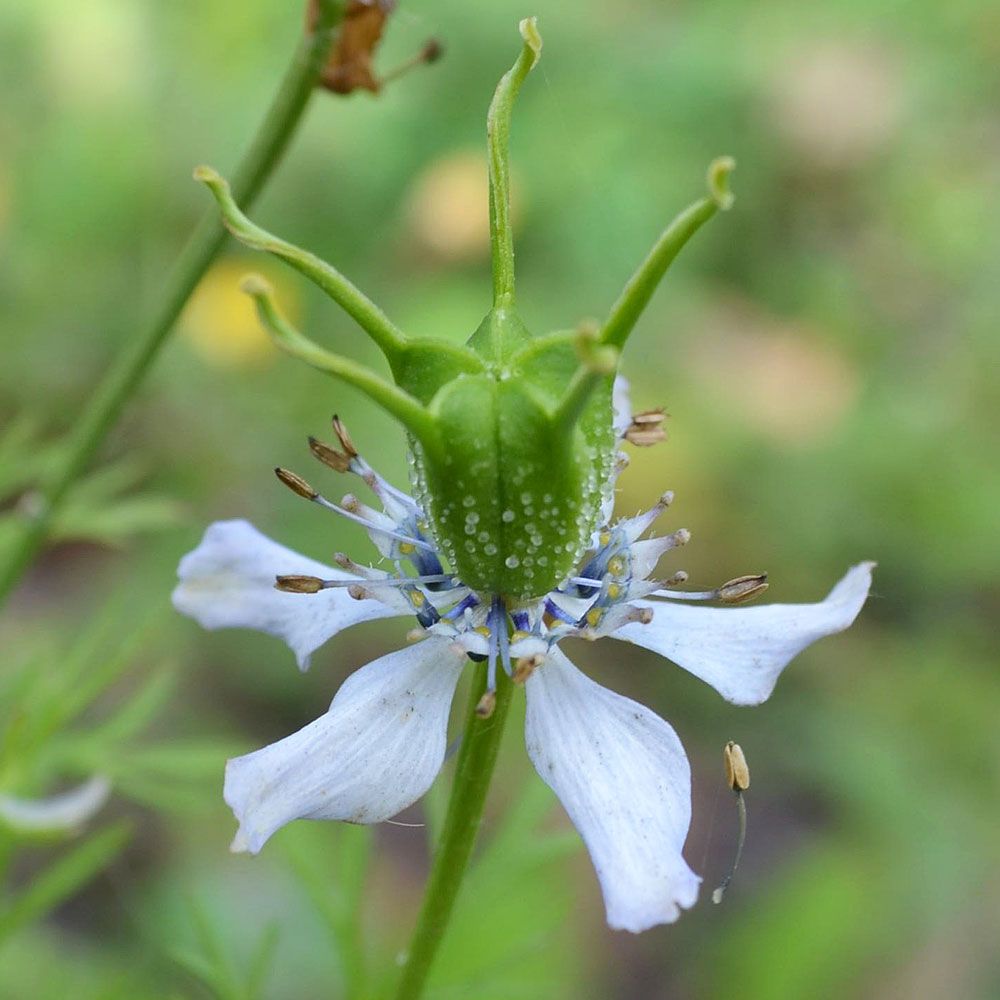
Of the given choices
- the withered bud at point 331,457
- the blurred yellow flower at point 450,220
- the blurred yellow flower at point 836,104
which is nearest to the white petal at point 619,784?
the withered bud at point 331,457

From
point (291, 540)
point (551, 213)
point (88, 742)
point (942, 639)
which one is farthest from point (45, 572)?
point (942, 639)

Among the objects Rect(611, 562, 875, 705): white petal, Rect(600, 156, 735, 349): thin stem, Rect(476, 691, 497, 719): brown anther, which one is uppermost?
Rect(600, 156, 735, 349): thin stem

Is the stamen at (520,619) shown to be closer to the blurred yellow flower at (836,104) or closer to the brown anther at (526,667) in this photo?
the brown anther at (526,667)

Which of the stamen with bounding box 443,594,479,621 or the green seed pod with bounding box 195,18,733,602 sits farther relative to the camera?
the stamen with bounding box 443,594,479,621

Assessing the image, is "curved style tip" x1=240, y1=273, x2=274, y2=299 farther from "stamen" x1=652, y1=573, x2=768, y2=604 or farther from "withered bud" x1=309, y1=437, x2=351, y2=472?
"stamen" x1=652, y1=573, x2=768, y2=604

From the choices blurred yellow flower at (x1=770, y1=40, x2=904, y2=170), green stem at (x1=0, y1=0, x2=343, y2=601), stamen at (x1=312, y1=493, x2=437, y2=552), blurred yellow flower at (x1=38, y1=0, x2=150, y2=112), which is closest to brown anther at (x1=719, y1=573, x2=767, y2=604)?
stamen at (x1=312, y1=493, x2=437, y2=552)

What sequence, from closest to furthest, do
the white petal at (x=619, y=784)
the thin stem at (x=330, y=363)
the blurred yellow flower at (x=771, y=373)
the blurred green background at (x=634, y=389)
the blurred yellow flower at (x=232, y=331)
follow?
the thin stem at (x=330, y=363)
the white petal at (x=619, y=784)
the blurred green background at (x=634, y=389)
the blurred yellow flower at (x=232, y=331)
the blurred yellow flower at (x=771, y=373)

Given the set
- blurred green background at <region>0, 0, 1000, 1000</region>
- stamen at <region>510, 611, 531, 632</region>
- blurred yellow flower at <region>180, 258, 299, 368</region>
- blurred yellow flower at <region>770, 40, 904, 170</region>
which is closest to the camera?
stamen at <region>510, 611, 531, 632</region>
